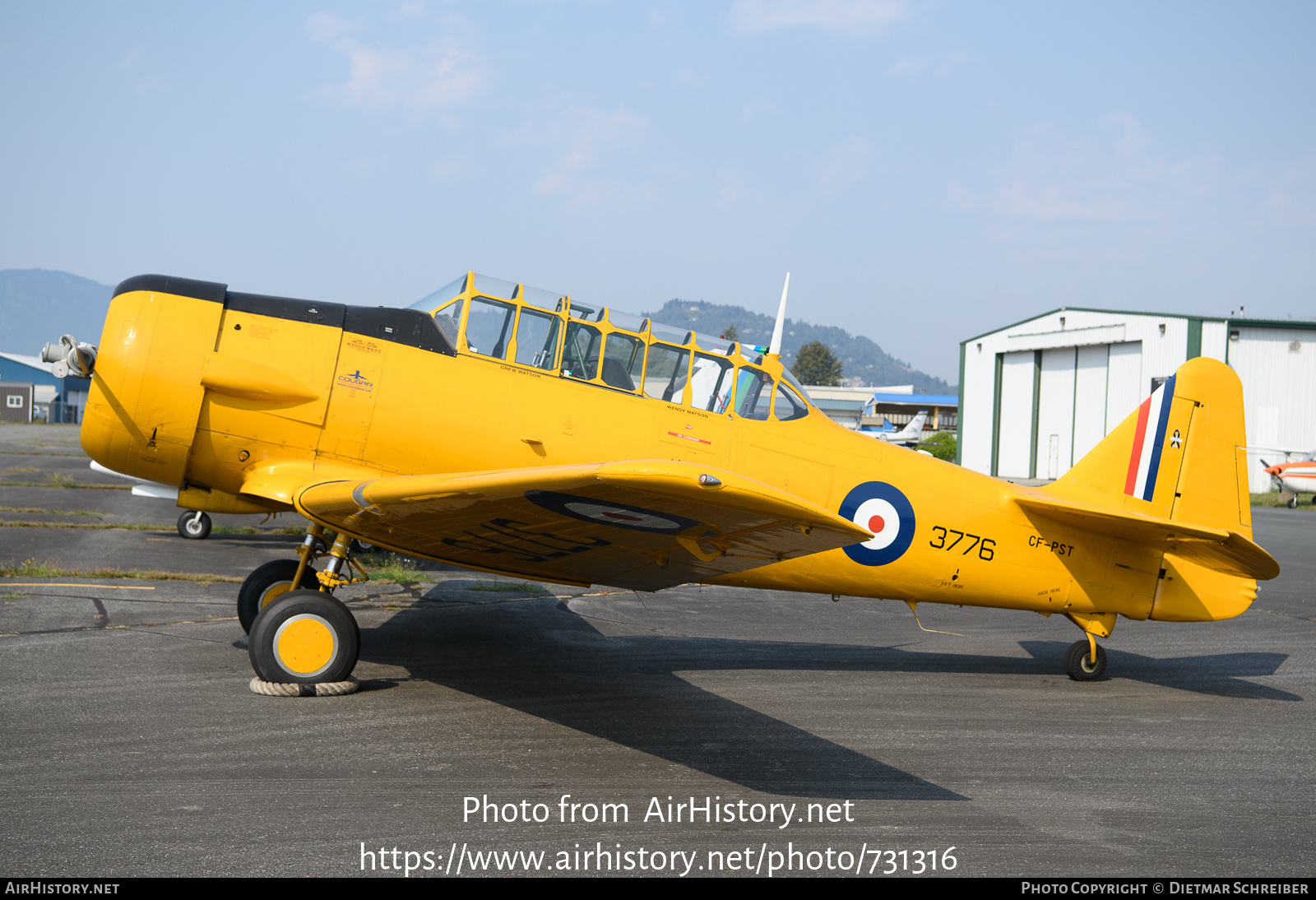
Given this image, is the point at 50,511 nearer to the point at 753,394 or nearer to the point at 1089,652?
the point at 753,394

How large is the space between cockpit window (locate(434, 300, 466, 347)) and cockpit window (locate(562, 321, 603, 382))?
0.77 meters

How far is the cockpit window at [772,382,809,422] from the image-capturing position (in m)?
6.58

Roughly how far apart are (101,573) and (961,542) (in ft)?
29.7

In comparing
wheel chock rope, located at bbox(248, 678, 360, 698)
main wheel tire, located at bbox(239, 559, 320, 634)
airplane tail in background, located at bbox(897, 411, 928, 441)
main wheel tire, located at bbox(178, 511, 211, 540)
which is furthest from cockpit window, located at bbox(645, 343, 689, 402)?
airplane tail in background, located at bbox(897, 411, 928, 441)

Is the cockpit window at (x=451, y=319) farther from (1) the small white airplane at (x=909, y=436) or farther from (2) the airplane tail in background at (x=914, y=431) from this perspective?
(2) the airplane tail in background at (x=914, y=431)

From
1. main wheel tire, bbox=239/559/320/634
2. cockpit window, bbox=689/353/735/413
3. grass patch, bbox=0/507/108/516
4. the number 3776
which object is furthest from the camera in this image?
grass patch, bbox=0/507/108/516

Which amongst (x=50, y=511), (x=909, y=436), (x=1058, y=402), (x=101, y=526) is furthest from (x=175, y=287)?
(x=909, y=436)

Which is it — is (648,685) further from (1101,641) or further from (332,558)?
(1101,641)

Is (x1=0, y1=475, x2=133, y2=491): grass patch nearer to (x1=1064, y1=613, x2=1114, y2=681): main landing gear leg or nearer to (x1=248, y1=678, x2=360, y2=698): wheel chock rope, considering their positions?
(x1=248, y1=678, x2=360, y2=698): wheel chock rope

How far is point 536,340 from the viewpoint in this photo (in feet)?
20.2

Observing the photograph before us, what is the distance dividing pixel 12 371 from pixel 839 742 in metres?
119

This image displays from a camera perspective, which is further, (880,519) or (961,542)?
(961,542)

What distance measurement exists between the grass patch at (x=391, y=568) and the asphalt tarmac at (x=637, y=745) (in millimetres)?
1207

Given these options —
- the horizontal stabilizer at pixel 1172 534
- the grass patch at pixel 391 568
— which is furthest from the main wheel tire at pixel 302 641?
the horizontal stabilizer at pixel 1172 534
